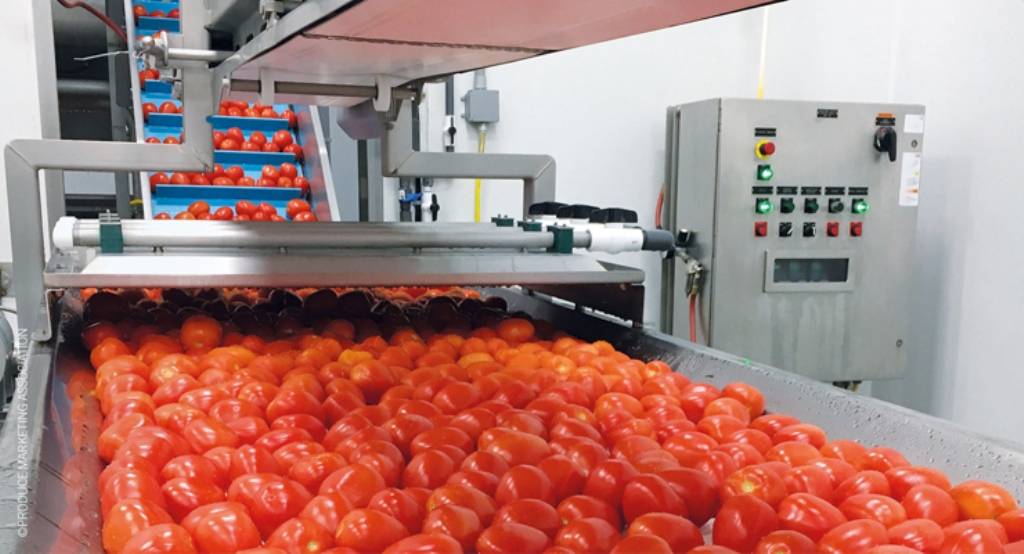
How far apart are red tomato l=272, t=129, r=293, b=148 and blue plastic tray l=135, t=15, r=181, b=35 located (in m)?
0.98

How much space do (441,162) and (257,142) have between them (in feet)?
9.61

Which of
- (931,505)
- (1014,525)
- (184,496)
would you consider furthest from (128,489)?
(1014,525)

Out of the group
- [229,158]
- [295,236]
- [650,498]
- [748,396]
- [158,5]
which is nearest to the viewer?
[650,498]

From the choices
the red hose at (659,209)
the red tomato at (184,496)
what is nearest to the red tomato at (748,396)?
the red tomato at (184,496)

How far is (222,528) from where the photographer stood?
1.22m

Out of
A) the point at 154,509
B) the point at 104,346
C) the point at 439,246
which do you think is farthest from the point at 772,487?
the point at 104,346

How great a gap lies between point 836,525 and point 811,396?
0.66 meters

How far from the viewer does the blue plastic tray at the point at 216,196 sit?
4789 mm

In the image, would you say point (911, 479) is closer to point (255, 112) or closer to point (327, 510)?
point (327, 510)

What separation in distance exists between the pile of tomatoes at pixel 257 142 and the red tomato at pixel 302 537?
4382 mm

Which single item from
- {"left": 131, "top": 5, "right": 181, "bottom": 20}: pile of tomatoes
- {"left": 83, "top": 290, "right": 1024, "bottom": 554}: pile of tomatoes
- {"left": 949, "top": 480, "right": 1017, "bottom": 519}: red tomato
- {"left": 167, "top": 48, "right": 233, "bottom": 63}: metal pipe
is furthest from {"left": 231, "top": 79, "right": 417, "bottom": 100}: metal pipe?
{"left": 131, "top": 5, "right": 181, "bottom": 20}: pile of tomatoes

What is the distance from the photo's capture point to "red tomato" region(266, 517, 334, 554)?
121 cm

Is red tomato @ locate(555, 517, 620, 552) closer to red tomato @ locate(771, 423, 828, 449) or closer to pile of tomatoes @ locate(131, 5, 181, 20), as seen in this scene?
red tomato @ locate(771, 423, 828, 449)

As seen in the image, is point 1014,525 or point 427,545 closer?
point 427,545
